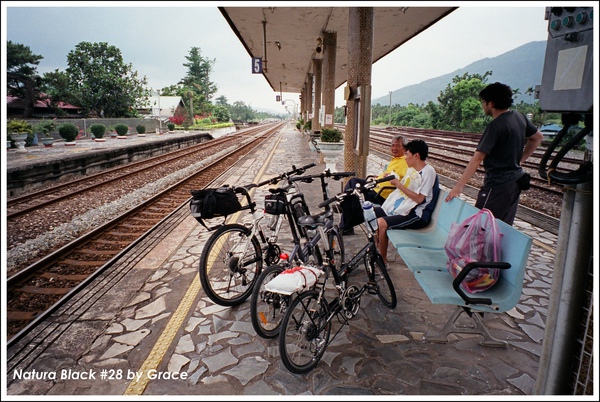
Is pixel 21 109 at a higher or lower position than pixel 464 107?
lower

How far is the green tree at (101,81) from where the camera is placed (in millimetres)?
37188

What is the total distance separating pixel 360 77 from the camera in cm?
712

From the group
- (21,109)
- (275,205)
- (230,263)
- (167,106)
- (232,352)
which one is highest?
(167,106)

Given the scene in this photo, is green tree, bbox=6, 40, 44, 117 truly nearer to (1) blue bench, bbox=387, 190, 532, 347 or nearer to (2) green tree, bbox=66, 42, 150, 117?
(2) green tree, bbox=66, 42, 150, 117

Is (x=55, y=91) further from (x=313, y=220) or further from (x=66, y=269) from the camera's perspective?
(x=313, y=220)

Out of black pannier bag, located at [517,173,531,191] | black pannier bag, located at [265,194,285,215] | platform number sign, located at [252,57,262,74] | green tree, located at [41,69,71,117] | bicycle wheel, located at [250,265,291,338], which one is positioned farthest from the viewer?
green tree, located at [41,69,71,117]

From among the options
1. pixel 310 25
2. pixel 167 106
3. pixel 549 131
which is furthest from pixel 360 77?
pixel 167 106

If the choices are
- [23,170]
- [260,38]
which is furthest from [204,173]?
[260,38]

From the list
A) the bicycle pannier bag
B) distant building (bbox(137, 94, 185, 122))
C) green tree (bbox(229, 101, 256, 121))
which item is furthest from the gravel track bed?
green tree (bbox(229, 101, 256, 121))

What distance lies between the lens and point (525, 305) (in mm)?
3625

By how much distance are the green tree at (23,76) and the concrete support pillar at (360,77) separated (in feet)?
117

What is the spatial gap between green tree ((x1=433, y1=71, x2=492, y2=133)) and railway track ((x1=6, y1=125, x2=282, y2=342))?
4009 centimetres

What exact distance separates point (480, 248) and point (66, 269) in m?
5.25

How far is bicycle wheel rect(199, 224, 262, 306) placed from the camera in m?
3.42
